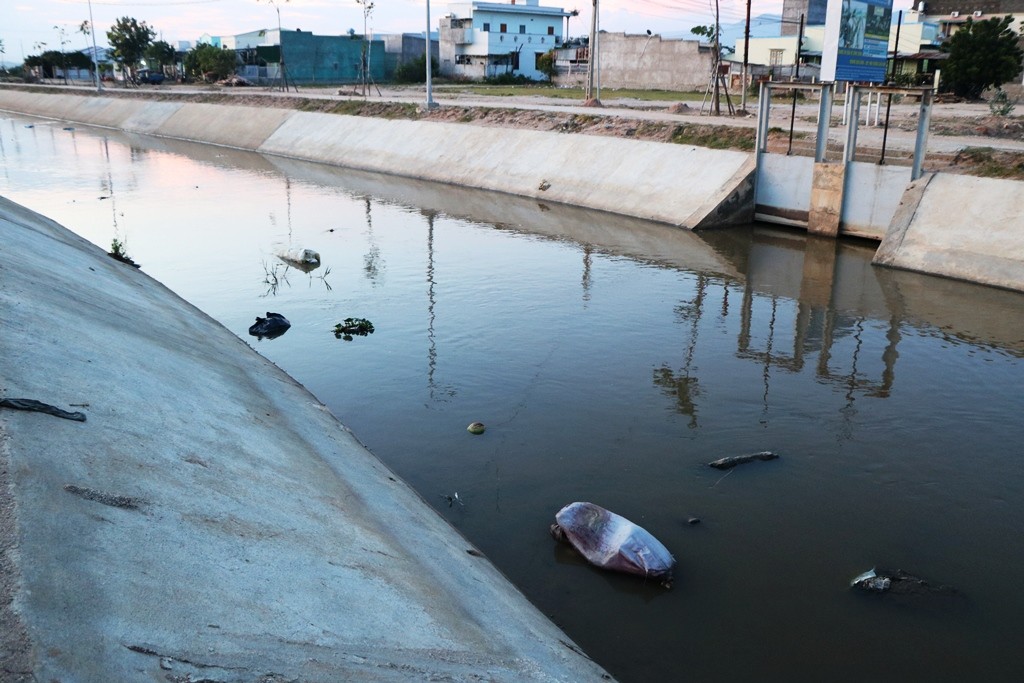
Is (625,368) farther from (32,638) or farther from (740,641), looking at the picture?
(32,638)

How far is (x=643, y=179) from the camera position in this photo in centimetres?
2405

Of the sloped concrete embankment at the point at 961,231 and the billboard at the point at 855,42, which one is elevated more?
the billboard at the point at 855,42

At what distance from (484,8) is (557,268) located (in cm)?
6492

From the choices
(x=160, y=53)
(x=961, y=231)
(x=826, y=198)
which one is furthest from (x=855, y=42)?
(x=160, y=53)

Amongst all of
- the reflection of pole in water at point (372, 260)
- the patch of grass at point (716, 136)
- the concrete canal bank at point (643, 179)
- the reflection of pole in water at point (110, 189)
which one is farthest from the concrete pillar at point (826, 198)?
the reflection of pole in water at point (110, 189)

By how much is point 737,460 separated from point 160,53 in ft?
275

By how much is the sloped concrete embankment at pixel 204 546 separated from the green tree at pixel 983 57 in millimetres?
37379

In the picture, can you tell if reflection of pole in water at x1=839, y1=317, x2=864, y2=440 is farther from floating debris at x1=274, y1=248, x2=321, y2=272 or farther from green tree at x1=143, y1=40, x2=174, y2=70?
green tree at x1=143, y1=40, x2=174, y2=70

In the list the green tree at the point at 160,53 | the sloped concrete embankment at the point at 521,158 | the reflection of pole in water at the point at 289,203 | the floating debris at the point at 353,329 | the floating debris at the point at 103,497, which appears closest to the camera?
the floating debris at the point at 103,497

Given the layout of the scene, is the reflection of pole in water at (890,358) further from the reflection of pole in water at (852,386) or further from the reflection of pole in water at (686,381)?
the reflection of pole in water at (686,381)

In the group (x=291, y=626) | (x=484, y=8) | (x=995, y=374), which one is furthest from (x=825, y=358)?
(x=484, y=8)

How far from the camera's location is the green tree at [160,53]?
80000 millimetres

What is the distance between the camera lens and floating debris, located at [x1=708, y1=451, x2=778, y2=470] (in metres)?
9.19

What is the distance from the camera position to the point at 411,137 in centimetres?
3341
